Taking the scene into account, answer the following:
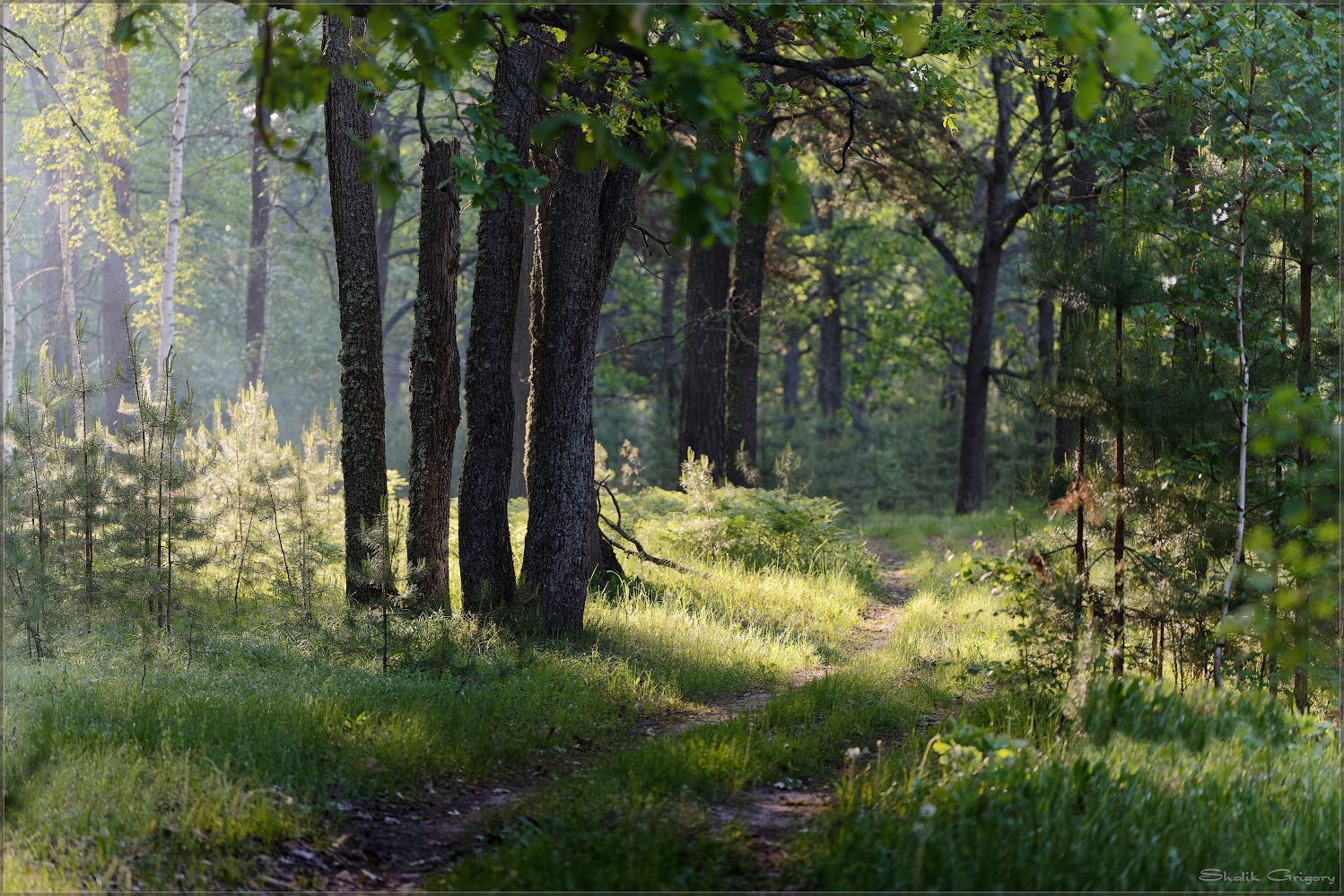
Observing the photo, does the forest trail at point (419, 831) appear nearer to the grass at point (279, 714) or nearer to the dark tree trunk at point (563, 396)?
the grass at point (279, 714)

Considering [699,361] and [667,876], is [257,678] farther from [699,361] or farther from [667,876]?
[699,361]

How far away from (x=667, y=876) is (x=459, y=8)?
3.39 metres

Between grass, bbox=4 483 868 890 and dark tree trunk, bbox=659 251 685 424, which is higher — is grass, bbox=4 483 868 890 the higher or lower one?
the lower one

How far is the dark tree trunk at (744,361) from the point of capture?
46.4 feet

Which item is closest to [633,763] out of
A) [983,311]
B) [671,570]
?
[671,570]

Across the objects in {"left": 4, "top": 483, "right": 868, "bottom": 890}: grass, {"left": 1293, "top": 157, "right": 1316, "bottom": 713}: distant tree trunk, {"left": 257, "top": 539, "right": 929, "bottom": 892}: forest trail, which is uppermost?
{"left": 1293, "top": 157, "right": 1316, "bottom": 713}: distant tree trunk

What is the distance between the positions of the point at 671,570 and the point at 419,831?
→ 624 centimetres

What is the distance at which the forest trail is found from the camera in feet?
12.0

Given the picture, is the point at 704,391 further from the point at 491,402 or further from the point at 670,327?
the point at 670,327

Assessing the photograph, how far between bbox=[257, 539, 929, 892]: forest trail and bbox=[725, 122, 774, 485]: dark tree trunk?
9510 mm

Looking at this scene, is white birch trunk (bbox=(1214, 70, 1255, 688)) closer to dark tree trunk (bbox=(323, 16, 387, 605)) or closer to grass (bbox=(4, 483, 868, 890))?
grass (bbox=(4, 483, 868, 890))

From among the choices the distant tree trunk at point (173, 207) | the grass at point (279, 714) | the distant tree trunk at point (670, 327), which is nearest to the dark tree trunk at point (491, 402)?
the grass at point (279, 714)

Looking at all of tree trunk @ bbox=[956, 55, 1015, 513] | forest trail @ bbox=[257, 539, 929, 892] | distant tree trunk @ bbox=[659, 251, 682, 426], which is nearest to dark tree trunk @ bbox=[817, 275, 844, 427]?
distant tree trunk @ bbox=[659, 251, 682, 426]

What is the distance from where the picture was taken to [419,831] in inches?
164
